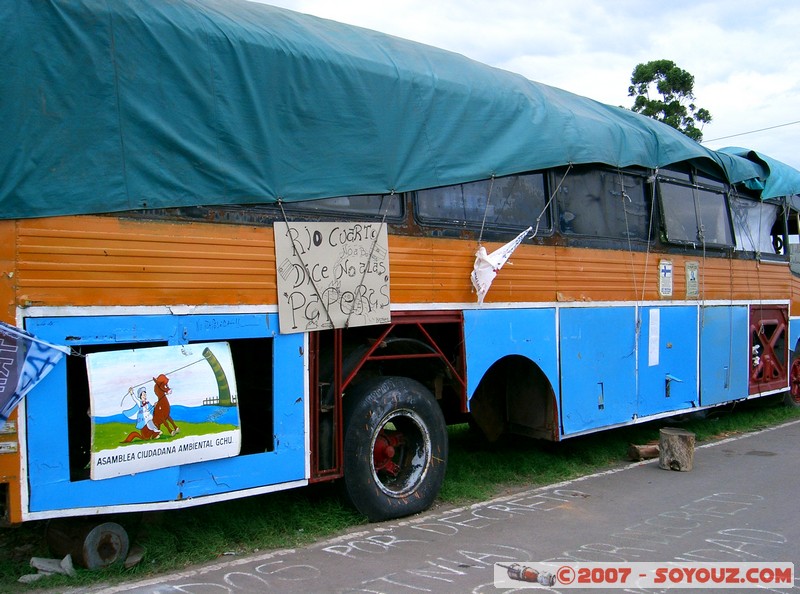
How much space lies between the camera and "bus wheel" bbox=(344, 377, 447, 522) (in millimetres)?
5383

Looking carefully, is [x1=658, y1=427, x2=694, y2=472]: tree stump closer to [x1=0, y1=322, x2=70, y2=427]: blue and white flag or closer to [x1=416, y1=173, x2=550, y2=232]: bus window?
[x1=416, y1=173, x2=550, y2=232]: bus window

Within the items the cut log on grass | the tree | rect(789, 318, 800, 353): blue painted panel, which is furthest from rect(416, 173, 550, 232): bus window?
the tree

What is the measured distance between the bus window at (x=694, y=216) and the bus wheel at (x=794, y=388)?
339cm

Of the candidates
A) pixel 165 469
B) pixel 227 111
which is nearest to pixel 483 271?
pixel 227 111

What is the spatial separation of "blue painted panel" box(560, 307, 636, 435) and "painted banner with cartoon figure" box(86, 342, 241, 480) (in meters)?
3.57

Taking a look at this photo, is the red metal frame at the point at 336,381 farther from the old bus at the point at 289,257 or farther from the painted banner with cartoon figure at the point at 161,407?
the painted banner with cartoon figure at the point at 161,407

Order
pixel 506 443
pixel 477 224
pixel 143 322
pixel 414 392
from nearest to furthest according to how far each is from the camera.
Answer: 1. pixel 143 322
2. pixel 414 392
3. pixel 477 224
4. pixel 506 443

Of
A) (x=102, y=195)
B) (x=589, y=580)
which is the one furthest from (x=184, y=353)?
(x=589, y=580)

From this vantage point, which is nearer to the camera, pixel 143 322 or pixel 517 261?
pixel 143 322

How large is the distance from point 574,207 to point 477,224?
148cm

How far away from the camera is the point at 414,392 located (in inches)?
227

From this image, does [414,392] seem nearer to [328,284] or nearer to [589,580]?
[328,284]

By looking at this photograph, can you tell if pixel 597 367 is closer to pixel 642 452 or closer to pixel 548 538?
pixel 642 452

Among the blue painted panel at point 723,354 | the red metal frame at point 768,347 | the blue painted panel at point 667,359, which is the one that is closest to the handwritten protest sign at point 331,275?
the blue painted panel at point 667,359
